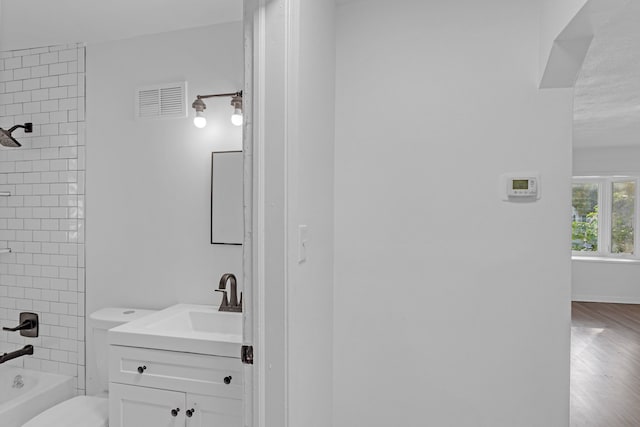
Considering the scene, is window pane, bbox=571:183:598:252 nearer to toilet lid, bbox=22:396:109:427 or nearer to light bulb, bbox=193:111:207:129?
light bulb, bbox=193:111:207:129

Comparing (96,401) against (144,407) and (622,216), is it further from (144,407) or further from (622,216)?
(622,216)

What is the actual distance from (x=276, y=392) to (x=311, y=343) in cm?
30

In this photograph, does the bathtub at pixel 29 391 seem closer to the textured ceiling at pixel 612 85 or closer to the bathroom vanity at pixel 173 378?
the bathroom vanity at pixel 173 378

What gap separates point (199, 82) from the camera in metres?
2.43

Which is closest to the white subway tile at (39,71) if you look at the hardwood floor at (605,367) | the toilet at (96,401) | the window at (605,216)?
the toilet at (96,401)

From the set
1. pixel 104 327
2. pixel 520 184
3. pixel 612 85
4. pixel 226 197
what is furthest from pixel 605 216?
pixel 104 327

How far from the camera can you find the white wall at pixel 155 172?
2.40 metres

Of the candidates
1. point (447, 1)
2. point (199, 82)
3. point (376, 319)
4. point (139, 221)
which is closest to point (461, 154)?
point (447, 1)

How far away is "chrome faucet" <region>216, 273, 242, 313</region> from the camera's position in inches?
87.4

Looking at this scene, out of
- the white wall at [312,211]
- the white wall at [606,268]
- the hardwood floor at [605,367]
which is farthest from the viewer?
the white wall at [606,268]

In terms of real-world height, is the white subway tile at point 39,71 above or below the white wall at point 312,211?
above

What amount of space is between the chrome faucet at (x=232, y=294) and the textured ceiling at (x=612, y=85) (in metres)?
1.98

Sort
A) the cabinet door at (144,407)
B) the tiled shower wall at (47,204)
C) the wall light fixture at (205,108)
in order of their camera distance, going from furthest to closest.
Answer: the tiled shower wall at (47,204)
the wall light fixture at (205,108)
the cabinet door at (144,407)

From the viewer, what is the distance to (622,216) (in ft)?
21.1
